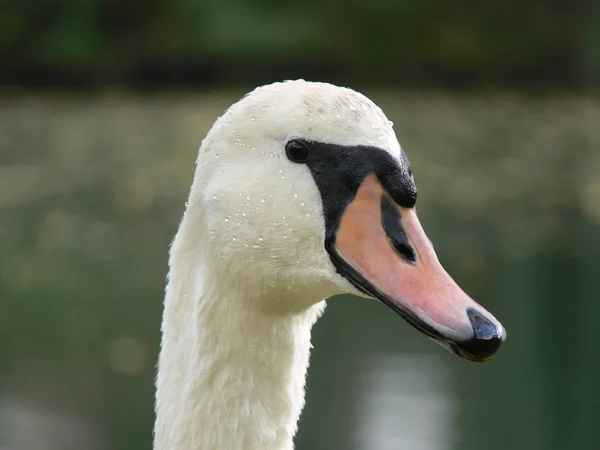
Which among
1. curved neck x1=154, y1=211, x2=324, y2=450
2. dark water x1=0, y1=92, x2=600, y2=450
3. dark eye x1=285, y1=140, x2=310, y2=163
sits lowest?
dark water x1=0, y1=92, x2=600, y2=450

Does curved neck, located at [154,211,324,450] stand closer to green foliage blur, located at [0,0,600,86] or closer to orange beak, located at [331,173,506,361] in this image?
orange beak, located at [331,173,506,361]

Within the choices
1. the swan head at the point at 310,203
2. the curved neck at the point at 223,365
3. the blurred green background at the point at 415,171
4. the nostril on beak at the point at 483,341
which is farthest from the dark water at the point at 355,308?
the nostril on beak at the point at 483,341

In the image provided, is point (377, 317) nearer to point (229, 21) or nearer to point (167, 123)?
point (167, 123)

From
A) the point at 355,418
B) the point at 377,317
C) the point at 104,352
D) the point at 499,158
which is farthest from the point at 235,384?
the point at 499,158

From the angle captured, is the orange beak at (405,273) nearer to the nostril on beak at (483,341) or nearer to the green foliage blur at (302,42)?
the nostril on beak at (483,341)

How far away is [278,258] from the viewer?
2248 mm

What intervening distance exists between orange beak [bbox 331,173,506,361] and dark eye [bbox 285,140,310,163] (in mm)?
129

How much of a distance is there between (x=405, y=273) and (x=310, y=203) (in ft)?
0.82

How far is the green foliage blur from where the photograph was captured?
20.5 meters

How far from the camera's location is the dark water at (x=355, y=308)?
636cm

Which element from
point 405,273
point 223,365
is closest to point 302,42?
point 223,365

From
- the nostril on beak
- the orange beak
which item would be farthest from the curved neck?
the nostril on beak

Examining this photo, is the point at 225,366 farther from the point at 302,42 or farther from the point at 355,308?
the point at 302,42

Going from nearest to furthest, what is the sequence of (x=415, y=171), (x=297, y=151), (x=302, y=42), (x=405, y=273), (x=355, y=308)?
(x=405, y=273), (x=297, y=151), (x=355, y=308), (x=415, y=171), (x=302, y=42)
